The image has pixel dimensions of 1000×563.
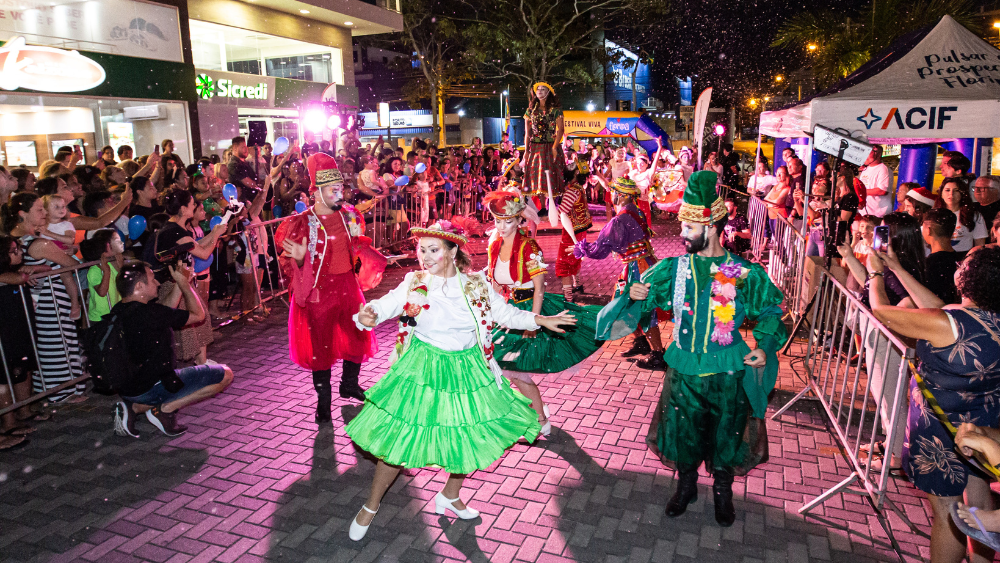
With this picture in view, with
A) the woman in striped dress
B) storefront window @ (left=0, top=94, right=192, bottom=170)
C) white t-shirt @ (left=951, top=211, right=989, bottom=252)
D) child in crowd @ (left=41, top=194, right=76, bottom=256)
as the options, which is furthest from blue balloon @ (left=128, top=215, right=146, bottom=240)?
white t-shirt @ (left=951, top=211, right=989, bottom=252)

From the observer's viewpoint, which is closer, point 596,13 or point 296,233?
point 296,233

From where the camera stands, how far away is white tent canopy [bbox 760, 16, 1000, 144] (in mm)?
7227

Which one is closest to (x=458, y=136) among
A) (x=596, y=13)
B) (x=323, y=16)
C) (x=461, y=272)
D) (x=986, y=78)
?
(x=596, y=13)

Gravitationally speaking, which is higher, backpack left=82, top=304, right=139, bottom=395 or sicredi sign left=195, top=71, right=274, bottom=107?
sicredi sign left=195, top=71, right=274, bottom=107

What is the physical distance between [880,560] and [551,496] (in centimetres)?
203

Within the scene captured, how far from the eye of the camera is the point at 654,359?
7.18 m

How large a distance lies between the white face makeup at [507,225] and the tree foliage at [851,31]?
44.1 ft

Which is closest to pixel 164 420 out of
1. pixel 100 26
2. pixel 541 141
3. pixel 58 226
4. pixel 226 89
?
pixel 58 226

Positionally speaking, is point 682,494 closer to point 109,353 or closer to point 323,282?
point 323,282

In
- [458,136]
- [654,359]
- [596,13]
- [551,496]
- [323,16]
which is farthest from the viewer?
[458,136]

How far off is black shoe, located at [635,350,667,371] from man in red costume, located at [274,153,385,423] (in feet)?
10.3

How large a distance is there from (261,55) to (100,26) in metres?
6.99

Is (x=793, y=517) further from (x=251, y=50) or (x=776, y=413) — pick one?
(x=251, y=50)

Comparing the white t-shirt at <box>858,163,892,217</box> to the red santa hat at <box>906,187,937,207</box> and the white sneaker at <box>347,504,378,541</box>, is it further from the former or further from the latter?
the white sneaker at <box>347,504,378,541</box>
